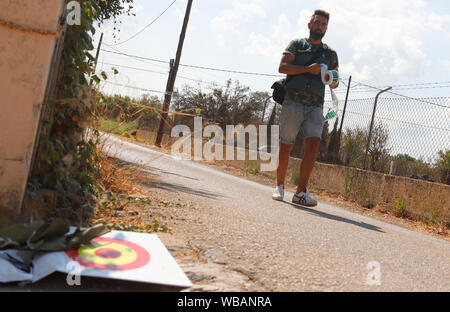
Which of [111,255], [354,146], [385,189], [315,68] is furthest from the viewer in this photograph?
[354,146]

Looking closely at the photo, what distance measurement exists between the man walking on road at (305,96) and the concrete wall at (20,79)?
129 inches

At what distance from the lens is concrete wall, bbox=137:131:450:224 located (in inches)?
255

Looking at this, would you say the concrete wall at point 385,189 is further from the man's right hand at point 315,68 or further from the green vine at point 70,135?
the green vine at point 70,135

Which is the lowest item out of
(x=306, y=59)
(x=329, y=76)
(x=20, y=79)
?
(x=20, y=79)

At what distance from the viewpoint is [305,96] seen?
16.1 feet

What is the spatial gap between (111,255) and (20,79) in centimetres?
83

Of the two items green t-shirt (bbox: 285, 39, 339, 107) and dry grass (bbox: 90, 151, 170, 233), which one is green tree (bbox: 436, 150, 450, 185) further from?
dry grass (bbox: 90, 151, 170, 233)

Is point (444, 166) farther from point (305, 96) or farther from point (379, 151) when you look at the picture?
point (305, 96)

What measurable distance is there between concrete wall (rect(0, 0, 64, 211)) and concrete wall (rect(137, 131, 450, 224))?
346cm

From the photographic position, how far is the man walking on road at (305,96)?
15.9 feet

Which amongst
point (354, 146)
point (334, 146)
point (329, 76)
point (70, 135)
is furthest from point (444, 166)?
point (70, 135)
